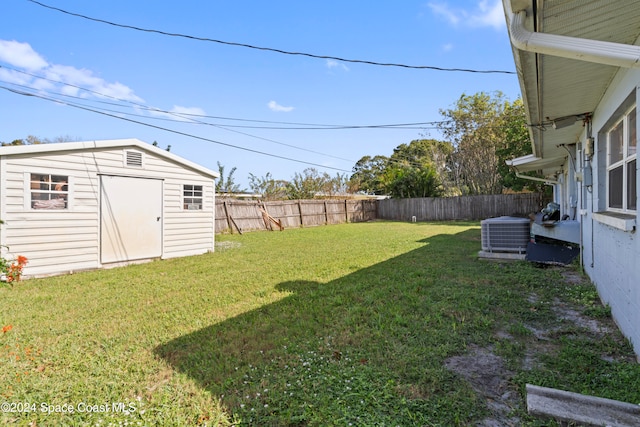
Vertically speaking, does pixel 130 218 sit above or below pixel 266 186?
below

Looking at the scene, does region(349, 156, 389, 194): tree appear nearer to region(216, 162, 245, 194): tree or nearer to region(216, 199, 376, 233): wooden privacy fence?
region(216, 199, 376, 233): wooden privacy fence

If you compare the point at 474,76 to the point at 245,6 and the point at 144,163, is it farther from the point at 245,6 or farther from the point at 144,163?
the point at 144,163

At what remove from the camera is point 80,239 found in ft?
21.3

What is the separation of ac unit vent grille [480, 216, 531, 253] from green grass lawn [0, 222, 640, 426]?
4.31 ft

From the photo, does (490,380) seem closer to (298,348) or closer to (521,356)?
(521,356)

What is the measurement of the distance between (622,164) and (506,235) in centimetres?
364

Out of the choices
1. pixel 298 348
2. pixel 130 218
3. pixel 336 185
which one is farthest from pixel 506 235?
pixel 336 185

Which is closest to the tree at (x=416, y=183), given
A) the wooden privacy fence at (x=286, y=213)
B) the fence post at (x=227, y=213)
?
the wooden privacy fence at (x=286, y=213)

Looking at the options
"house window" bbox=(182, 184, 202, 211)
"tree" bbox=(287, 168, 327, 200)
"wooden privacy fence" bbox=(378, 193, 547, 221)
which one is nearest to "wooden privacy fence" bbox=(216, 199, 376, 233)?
"wooden privacy fence" bbox=(378, 193, 547, 221)

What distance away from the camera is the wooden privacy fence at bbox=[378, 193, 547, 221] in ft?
55.5

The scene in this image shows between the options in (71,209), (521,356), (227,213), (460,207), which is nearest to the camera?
(521,356)

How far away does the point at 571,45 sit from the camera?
199 centimetres

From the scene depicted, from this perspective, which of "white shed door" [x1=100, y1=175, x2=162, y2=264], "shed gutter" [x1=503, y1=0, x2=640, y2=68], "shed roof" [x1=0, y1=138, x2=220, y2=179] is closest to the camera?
"shed gutter" [x1=503, y1=0, x2=640, y2=68]

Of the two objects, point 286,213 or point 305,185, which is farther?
point 305,185
